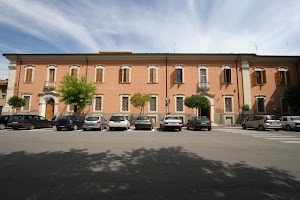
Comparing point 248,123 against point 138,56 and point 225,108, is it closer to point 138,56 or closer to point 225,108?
point 225,108

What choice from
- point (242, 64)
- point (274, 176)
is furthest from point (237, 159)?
point (242, 64)

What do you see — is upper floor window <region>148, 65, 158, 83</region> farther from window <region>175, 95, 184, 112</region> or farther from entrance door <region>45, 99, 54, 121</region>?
entrance door <region>45, 99, 54, 121</region>

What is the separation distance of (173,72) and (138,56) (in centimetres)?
538

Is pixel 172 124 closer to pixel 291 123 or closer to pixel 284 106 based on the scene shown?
pixel 291 123

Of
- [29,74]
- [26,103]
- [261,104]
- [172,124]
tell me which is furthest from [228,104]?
[29,74]

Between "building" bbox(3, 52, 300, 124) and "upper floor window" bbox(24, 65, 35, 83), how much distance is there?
0.13m

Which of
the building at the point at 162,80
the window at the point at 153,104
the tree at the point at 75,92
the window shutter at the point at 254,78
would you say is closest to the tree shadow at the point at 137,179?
the tree at the point at 75,92

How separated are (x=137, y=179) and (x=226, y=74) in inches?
956

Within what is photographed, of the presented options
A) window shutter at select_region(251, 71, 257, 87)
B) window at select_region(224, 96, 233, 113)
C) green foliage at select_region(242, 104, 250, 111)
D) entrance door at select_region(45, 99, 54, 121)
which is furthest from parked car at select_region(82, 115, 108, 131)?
window shutter at select_region(251, 71, 257, 87)

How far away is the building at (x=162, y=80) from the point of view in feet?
80.5

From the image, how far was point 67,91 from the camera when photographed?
21.0m

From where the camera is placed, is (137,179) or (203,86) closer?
(137,179)

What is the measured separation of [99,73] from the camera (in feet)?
84.1

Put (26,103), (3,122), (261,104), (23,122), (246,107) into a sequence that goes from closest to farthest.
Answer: (23,122) < (3,122) < (246,107) < (261,104) < (26,103)
